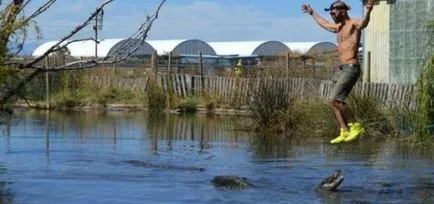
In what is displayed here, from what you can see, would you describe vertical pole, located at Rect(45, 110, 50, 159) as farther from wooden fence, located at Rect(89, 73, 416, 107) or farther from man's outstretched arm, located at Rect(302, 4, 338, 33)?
man's outstretched arm, located at Rect(302, 4, 338, 33)

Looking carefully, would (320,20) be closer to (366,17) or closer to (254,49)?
(366,17)

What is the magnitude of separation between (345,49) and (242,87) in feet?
59.2

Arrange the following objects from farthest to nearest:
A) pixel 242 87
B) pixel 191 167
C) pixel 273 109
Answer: pixel 242 87, pixel 273 109, pixel 191 167

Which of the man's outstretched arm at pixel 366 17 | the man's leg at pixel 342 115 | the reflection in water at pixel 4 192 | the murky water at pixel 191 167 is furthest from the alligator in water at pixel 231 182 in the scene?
the reflection in water at pixel 4 192

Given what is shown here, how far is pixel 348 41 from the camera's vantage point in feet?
39.2

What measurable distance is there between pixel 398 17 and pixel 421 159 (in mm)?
15915

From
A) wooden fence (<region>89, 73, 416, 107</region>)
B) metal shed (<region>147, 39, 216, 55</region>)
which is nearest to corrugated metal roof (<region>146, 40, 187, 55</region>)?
metal shed (<region>147, 39, 216, 55</region>)

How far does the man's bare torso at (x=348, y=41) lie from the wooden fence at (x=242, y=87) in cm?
682

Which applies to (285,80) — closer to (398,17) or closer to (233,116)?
(233,116)

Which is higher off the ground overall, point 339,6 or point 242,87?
point 339,6

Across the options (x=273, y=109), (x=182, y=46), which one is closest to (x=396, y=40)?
(x=273, y=109)

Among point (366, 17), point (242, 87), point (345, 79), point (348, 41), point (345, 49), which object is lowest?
point (242, 87)

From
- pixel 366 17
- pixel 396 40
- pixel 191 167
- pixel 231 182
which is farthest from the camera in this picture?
pixel 396 40

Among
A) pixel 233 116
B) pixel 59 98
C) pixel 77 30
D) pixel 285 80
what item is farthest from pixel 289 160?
pixel 59 98
